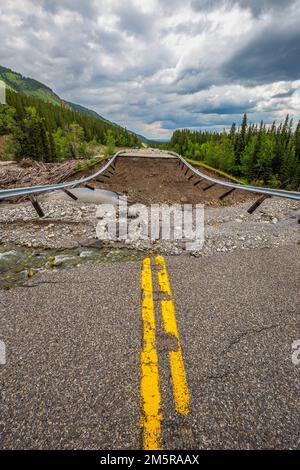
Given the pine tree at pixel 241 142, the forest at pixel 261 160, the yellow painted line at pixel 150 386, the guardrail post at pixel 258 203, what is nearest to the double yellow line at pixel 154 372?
the yellow painted line at pixel 150 386

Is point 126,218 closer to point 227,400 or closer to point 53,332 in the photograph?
point 53,332

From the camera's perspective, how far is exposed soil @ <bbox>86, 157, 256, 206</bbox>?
26.1 feet

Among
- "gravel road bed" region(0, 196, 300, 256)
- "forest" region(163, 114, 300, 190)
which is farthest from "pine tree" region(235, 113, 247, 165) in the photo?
"gravel road bed" region(0, 196, 300, 256)

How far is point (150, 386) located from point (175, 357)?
12.9 inches

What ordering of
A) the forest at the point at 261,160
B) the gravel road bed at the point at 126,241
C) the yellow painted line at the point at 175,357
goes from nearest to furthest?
the yellow painted line at the point at 175,357
the gravel road bed at the point at 126,241
the forest at the point at 261,160

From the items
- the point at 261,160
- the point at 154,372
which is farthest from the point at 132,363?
the point at 261,160

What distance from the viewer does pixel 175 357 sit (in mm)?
1842

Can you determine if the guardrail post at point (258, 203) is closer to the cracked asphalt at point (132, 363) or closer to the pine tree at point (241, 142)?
the cracked asphalt at point (132, 363)

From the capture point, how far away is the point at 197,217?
6.02 m

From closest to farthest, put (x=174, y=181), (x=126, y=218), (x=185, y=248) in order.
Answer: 1. (x=185, y=248)
2. (x=126, y=218)
3. (x=174, y=181)

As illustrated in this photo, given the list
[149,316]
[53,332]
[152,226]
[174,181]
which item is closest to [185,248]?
[152,226]

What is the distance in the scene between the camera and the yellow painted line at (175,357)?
152 centimetres

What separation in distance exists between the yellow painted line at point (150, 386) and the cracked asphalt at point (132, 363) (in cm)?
4

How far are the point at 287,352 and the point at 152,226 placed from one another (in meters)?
3.58
